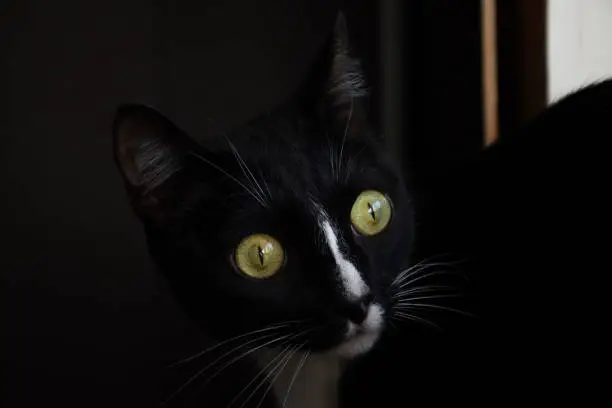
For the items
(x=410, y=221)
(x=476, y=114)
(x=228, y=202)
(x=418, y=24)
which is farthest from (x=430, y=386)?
(x=418, y=24)

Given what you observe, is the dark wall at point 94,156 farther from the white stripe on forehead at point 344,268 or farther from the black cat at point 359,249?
the white stripe on forehead at point 344,268

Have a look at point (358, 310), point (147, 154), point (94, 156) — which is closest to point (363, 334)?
point (358, 310)

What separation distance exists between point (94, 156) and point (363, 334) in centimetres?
55

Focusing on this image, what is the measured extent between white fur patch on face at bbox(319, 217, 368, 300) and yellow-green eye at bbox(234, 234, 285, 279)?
49 mm

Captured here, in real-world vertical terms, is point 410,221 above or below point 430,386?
above

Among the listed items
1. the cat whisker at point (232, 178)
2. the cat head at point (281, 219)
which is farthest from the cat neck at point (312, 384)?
the cat whisker at point (232, 178)

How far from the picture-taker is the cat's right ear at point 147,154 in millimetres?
698

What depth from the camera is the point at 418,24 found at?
1211mm

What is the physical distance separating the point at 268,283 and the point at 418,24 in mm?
693

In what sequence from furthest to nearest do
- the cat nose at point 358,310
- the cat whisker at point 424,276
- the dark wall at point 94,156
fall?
1. the dark wall at point 94,156
2. the cat whisker at point 424,276
3. the cat nose at point 358,310

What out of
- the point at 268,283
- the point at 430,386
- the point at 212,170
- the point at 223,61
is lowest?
the point at 430,386

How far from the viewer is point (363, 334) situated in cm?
68

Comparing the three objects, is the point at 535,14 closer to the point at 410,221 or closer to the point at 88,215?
the point at 410,221

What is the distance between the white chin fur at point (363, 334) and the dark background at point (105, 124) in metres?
0.37
